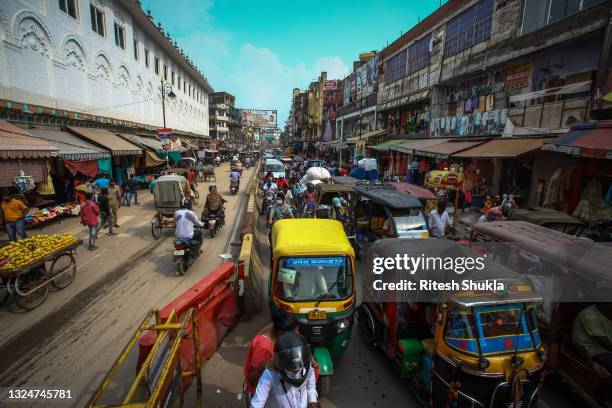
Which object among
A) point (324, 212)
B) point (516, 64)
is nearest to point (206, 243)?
point (324, 212)

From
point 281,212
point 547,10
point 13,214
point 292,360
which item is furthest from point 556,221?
point 13,214

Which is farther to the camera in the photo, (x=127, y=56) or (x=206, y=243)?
(x=127, y=56)

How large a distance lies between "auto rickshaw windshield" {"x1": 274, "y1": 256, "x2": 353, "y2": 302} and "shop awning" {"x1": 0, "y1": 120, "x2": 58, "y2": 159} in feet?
34.8

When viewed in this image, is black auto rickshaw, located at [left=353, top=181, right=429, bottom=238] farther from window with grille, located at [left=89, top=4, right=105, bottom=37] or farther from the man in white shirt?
window with grille, located at [left=89, top=4, right=105, bottom=37]

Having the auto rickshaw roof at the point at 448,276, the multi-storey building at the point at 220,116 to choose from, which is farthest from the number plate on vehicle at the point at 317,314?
the multi-storey building at the point at 220,116

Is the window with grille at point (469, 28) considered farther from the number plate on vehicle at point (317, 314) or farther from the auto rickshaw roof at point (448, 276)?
the number plate on vehicle at point (317, 314)

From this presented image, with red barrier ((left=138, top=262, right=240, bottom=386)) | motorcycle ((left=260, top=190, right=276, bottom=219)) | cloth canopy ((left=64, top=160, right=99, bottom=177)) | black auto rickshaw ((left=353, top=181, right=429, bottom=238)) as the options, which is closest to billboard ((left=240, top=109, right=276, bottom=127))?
cloth canopy ((left=64, top=160, right=99, bottom=177))

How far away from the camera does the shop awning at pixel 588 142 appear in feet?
28.2

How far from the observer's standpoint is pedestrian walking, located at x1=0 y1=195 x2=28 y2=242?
850 centimetres

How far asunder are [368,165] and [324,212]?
10.8 metres

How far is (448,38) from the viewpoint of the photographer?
65.5ft

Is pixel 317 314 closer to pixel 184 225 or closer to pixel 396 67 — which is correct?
pixel 184 225

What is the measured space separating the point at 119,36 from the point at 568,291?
95.4 ft

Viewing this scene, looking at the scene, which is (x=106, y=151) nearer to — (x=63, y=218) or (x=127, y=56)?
(x=63, y=218)
